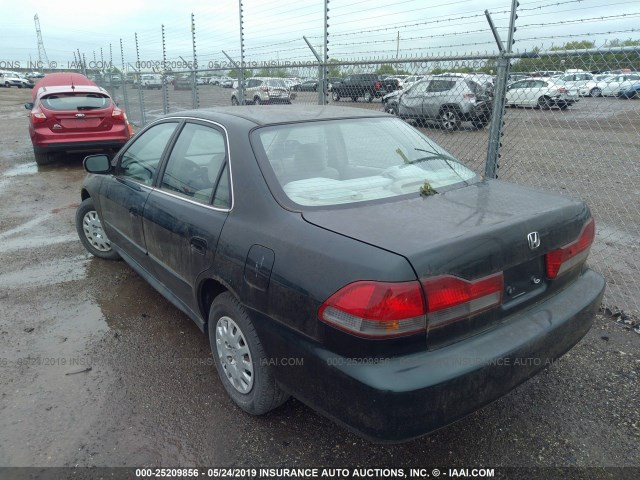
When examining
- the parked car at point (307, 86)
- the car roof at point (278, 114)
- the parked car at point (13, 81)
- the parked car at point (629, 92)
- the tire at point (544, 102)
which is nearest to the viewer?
the car roof at point (278, 114)

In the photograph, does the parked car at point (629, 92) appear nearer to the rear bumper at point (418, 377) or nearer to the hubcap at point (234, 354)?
the rear bumper at point (418, 377)

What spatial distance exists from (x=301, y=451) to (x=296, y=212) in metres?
1.21

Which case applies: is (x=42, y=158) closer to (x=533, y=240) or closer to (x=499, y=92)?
(x=499, y=92)

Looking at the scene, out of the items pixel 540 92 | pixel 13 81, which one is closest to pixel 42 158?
pixel 540 92

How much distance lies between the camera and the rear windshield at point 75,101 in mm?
9008

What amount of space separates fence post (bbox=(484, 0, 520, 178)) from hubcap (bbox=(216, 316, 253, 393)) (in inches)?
105

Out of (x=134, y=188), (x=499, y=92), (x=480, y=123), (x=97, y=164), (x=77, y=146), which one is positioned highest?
(x=499, y=92)

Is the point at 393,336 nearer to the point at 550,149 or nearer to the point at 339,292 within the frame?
the point at 339,292

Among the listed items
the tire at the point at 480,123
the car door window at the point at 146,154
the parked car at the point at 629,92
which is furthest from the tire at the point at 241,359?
the tire at the point at 480,123

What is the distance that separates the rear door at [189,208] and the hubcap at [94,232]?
158 cm

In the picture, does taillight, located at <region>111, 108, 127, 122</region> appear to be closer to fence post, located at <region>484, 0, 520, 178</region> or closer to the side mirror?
the side mirror

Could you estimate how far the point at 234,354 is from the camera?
104 inches

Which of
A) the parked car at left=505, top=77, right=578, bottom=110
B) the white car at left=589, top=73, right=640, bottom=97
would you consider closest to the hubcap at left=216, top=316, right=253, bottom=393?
the parked car at left=505, top=77, right=578, bottom=110

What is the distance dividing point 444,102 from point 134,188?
5400mm
